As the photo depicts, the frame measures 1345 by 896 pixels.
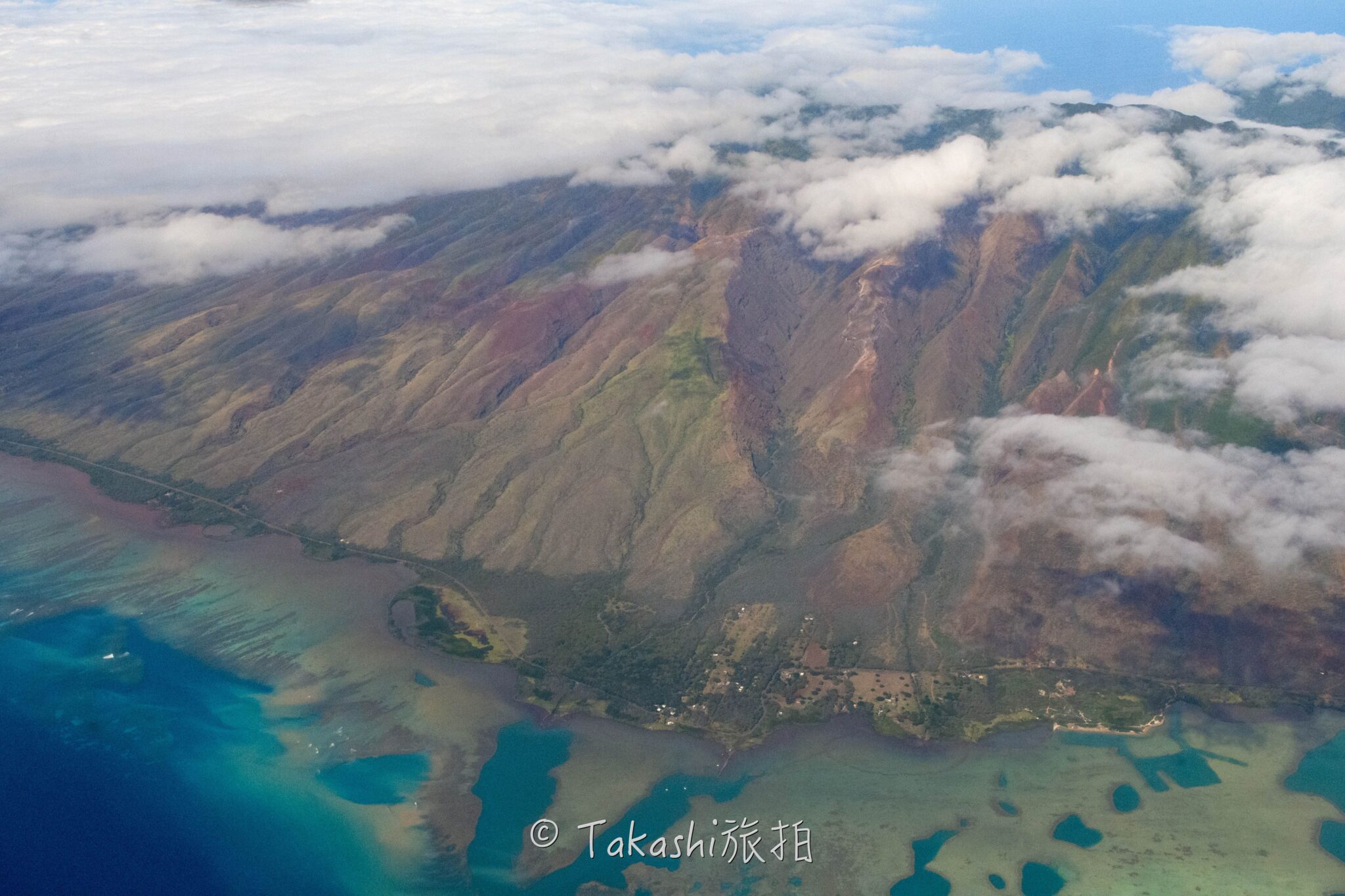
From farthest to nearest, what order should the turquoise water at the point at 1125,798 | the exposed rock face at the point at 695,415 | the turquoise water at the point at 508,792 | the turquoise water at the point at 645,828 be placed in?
the exposed rock face at the point at 695,415
the turquoise water at the point at 1125,798
the turquoise water at the point at 508,792
the turquoise water at the point at 645,828

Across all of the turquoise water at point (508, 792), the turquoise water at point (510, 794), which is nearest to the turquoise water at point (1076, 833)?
the turquoise water at point (508, 792)

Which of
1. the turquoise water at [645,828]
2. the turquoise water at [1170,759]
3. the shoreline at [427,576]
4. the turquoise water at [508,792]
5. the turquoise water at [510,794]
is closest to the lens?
the turquoise water at [645,828]

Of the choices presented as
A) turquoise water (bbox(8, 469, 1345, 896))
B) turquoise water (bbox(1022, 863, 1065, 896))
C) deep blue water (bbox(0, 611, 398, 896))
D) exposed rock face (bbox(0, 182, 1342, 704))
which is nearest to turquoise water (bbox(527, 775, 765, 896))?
turquoise water (bbox(8, 469, 1345, 896))

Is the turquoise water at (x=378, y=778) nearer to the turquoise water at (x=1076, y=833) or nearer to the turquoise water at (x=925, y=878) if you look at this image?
the turquoise water at (x=925, y=878)

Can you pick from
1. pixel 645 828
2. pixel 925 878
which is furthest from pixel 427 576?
pixel 925 878

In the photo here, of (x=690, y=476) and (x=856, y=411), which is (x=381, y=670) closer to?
(x=690, y=476)

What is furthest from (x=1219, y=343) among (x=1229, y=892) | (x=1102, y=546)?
(x=1229, y=892)

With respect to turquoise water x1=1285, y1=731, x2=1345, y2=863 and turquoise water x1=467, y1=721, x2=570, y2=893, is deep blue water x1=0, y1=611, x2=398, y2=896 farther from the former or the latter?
turquoise water x1=1285, y1=731, x2=1345, y2=863
